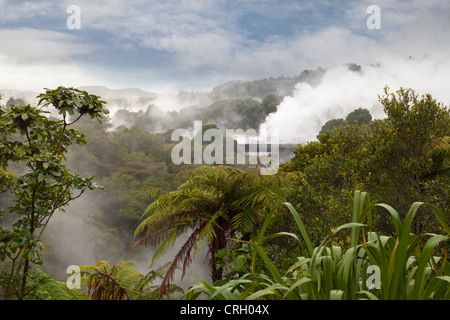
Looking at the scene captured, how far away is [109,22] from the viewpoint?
2833 centimetres

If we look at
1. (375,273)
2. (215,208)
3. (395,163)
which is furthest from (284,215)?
(375,273)

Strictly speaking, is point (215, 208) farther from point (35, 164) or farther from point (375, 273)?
point (375, 273)

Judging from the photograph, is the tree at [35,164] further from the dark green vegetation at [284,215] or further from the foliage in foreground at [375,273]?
the foliage in foreground at [375,273]

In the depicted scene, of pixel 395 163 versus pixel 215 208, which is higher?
pixel 395 163

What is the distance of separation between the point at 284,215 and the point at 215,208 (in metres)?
0.86

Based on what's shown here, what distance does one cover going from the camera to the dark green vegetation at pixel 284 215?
4.26 ft

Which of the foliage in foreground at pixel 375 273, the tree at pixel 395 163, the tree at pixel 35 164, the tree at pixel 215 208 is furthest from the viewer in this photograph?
the tree at pixel 215 208

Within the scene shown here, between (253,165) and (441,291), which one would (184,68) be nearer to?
(253,165)

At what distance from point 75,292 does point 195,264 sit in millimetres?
12648

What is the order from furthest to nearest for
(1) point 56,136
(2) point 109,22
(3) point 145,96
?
(3) point 145,96
(2) point 109,22
(1) point 56,136

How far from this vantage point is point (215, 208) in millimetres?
4129

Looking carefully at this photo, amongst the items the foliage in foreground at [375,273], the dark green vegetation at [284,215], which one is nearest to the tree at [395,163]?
the dark green vegetation at [284,215]

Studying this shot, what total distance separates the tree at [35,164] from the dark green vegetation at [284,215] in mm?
11
